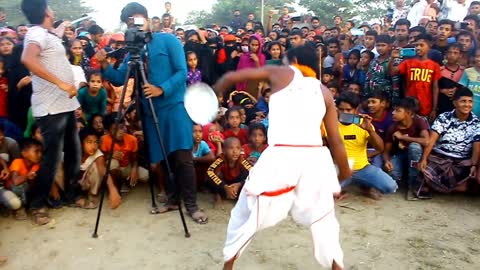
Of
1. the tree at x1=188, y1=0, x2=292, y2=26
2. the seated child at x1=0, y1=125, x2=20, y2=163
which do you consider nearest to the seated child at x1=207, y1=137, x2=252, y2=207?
the seated child at x1=0, y1=125, x2=20, y2=163

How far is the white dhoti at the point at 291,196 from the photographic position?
262 cm

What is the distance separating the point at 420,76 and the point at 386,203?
1.77 meters

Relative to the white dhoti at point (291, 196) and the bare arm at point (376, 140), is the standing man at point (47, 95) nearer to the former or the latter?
the white dhoti at point (291, 196)

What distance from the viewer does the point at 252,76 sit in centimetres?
269

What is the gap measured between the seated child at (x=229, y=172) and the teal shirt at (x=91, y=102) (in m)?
1.53

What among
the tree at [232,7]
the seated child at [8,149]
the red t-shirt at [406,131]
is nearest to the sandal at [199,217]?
the seated child at [8,149]

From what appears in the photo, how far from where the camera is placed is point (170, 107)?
12.9 feet

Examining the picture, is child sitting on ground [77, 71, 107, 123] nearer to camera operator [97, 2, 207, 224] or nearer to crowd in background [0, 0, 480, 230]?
crowd in background [0, 0, 480, 230]

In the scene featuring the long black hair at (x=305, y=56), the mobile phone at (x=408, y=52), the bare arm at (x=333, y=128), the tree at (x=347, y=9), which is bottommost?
the tree at (x=347, y=9)

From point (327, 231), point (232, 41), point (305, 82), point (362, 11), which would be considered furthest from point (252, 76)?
point (362, 11)

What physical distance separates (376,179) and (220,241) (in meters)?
1.82

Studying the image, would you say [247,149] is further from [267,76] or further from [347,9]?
[347,9]

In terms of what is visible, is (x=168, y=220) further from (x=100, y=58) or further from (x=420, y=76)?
(x=420, y=76)

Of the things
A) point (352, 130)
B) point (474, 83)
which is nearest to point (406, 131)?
point (352, 130)
